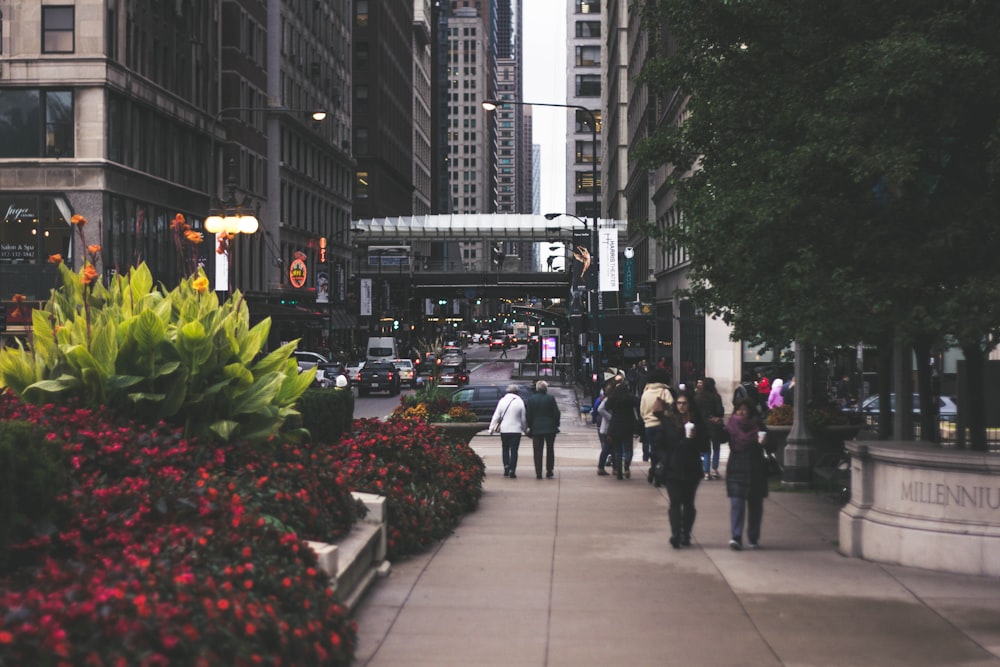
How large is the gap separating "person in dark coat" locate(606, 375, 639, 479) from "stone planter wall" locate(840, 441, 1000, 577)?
8715mm

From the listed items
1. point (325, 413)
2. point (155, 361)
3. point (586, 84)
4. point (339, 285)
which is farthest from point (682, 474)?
point (586, 84)

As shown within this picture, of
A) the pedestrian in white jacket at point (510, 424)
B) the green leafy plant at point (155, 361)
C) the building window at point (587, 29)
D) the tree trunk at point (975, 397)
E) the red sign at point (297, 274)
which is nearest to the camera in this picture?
the green leafy plant at point (155, 361)

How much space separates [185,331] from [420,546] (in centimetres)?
378

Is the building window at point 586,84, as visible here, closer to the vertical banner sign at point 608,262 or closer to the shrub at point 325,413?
the vertical banner sign at point 608,262

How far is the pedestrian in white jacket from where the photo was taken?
23.2 m

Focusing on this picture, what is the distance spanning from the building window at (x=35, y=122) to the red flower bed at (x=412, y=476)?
40.1 metres

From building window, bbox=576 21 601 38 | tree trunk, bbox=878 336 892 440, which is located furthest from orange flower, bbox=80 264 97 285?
building window, bbox=576 21 601 38

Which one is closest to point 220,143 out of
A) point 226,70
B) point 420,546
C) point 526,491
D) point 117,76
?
point 226,70

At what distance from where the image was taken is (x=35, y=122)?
179ft

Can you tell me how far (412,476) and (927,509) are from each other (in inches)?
247

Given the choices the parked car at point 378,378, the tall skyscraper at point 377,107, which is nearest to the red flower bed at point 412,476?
the parked car at point 378,378

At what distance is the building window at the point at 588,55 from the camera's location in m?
154

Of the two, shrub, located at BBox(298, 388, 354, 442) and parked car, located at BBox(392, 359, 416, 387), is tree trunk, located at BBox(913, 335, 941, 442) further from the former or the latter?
parked car, located at BBox(392, 359, 416, 387)

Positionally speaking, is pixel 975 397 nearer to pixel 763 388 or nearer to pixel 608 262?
pixel 763 388
